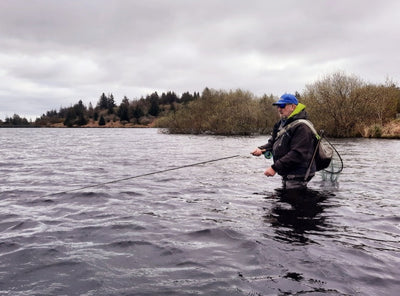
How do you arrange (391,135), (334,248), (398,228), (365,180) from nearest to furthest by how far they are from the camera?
(334,248) → (398,228) → (365,180) → (391,135)

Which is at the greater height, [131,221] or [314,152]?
[314,152]

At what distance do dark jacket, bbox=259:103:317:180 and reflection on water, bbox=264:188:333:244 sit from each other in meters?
0.65

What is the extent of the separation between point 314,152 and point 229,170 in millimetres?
7970

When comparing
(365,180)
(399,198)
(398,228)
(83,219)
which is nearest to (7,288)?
(83,219)

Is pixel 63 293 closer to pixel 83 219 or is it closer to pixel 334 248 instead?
pixel 83 219

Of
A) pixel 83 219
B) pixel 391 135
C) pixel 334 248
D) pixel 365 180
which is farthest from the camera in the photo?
pixel 391 135

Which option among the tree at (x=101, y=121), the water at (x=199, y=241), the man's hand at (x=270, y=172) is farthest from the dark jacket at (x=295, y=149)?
the tree at (x=101, y=121)

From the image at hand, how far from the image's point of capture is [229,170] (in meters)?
16.5

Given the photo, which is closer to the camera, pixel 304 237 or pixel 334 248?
pixel 334 248

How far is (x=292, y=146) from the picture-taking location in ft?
28.2

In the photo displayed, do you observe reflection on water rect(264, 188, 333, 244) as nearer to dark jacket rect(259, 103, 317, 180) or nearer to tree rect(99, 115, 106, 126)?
dark jacket rect(259, 103, 317, 180)

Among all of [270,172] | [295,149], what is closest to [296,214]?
[270,172]

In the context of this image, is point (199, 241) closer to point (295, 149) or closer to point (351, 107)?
point (295, 149)

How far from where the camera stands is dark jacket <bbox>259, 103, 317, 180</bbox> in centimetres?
840
